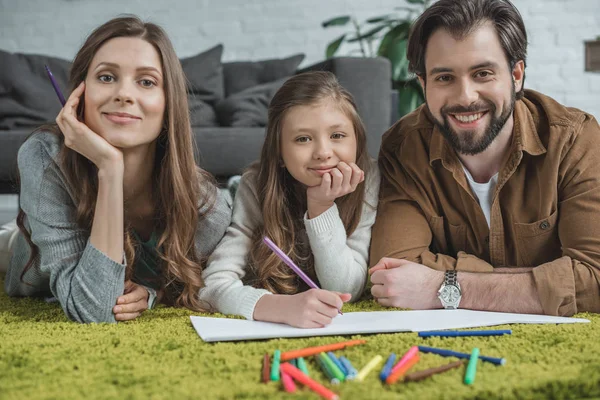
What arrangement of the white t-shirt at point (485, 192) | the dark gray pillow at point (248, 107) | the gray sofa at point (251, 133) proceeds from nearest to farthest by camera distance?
the white t-shirt at point (485, 192) < the gray sofa at point (251, 133) < the dark gray pillow at point (248, 107)

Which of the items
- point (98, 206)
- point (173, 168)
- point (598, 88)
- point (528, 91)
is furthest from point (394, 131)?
point (598, 88)

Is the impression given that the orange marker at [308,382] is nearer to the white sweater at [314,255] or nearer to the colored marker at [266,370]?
the colored marker at [266,370]

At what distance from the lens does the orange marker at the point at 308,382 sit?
0.80 m

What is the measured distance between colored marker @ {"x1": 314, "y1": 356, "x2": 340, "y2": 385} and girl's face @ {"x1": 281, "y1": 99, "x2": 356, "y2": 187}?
528 millimetres

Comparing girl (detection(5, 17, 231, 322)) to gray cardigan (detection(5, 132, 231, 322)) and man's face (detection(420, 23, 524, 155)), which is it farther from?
man's face (detection(420, 23, 524, 155))

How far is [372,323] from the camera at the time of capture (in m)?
1.16

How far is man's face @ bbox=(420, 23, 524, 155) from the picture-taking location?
4.48ft

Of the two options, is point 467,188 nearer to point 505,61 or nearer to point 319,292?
point 505,61

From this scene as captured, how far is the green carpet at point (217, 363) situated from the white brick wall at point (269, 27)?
3.05m

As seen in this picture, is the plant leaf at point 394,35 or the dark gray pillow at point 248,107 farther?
the plant leaf at point 394,35

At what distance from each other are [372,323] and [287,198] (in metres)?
0.44

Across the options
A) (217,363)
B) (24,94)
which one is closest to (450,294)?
(217,363)

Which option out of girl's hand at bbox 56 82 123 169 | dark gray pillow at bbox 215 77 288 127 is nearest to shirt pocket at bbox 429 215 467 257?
girl's hand at bbox 56 82 123 169

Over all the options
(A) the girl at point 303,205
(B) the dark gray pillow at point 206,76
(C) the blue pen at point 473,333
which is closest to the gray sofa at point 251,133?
(B) the dark gray pillow at point 206,76
